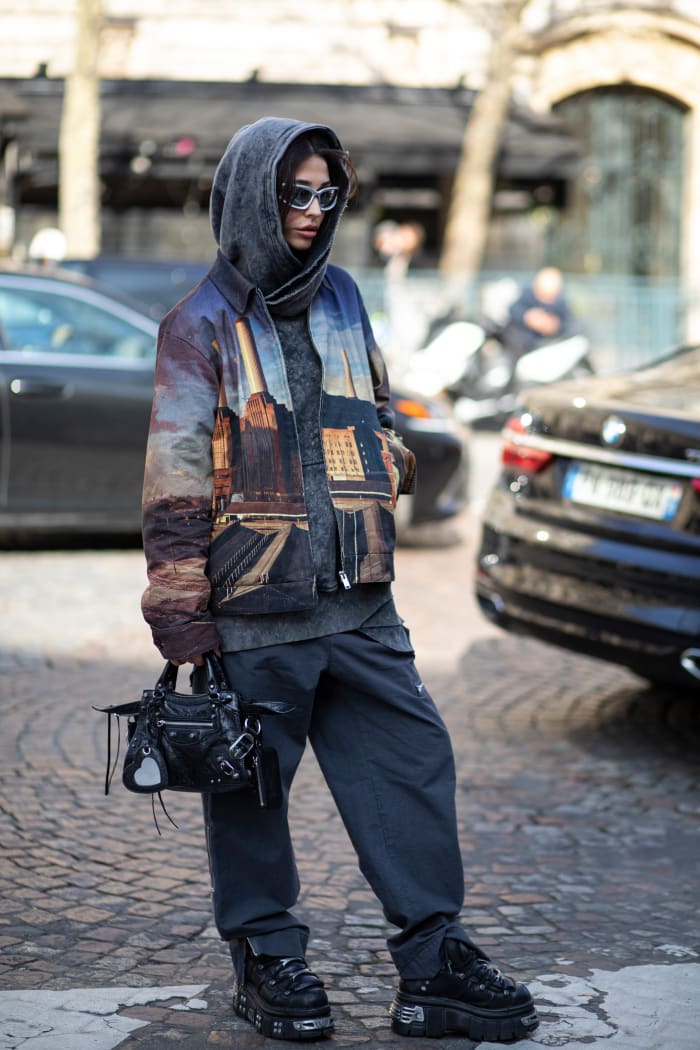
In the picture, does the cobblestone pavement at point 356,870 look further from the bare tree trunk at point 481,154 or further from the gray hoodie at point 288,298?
the bare tree trunk at point 481,154

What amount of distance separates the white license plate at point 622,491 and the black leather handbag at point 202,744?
7.63ft

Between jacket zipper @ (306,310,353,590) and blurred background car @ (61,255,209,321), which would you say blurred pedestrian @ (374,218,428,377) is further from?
jacket zipper @ (306,310,353,590)

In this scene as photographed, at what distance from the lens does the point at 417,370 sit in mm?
16766

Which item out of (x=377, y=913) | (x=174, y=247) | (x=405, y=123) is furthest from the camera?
(x=174, y=247)

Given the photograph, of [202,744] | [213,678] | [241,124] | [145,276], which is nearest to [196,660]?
[213,678]

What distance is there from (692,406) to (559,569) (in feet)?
2.29

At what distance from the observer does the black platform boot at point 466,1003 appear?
3301 mm

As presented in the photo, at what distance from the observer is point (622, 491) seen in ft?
17.6

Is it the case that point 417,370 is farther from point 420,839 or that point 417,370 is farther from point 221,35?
point 420,839

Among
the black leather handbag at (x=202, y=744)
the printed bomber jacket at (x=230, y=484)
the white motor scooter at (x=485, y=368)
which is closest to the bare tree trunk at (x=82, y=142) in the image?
the white motor scooter at (x=485, y=368)

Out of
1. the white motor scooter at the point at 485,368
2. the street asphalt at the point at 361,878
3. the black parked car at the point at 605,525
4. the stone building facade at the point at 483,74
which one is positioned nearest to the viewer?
the street asphalt at the point at 361,878

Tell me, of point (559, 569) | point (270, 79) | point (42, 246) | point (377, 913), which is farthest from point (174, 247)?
point (377, 913)

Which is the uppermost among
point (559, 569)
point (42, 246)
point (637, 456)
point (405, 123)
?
point (405, 123)

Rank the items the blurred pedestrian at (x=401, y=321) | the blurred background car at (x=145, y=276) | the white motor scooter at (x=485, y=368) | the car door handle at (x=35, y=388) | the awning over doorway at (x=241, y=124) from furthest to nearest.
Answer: the awning over doorway at (x=241, y=124)
the blurred pedestrian at (x=401, y=321)
the white motor scooter at (x=485, y=368)
the blurred background car at (x=145, y=276)
the car door handle at (x=35, y=388)
